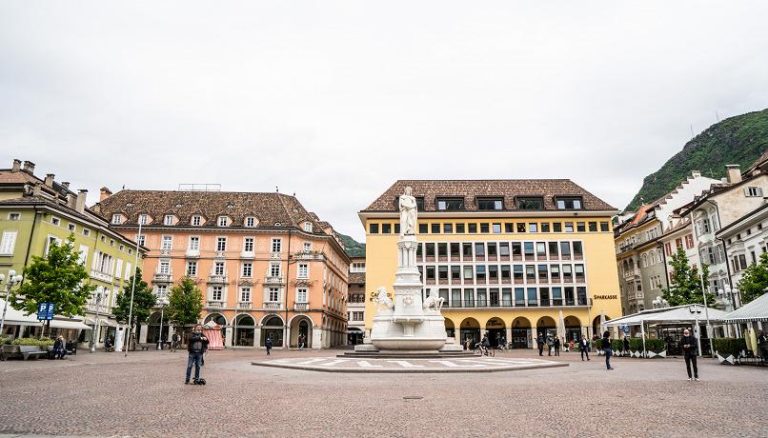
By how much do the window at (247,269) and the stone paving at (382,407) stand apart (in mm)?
46578

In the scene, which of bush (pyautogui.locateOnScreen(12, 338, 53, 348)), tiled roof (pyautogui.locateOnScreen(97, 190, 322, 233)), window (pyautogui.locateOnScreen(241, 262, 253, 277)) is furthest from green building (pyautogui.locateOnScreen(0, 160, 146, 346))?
window (pyautogui.locateOnScreen(241, 262, 253, 277))

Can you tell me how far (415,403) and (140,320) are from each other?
149 ft

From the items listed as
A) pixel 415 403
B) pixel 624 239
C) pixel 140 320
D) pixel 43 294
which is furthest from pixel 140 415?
pixel 624 239

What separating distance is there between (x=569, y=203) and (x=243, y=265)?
40.9m

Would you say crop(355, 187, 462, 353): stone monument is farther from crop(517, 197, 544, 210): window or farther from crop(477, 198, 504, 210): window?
crop(517, 197, 544, 210): window

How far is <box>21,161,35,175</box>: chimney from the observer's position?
46.0 m

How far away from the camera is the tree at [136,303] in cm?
4619

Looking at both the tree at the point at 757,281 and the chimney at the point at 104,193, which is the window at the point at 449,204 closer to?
the tree at the point at 757,281

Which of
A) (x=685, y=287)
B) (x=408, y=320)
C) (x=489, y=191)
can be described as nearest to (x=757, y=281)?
(x=685, y=287)

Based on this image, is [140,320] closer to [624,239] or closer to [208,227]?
[208,227]

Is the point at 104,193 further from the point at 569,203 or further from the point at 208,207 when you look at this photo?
the point at 569,203

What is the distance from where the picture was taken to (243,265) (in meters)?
62.7

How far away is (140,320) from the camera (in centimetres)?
4906

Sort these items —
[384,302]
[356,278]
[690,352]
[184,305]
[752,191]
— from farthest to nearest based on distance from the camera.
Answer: [356,278], [184,305], [752,191], [384,302], [690,352]
